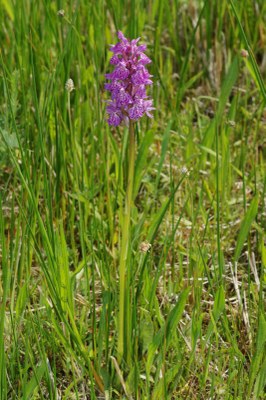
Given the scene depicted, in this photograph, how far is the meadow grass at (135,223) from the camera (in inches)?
71.8

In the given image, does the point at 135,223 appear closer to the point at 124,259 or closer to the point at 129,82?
the point at 124,259

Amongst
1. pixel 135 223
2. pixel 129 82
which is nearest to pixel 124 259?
pixel 129 82

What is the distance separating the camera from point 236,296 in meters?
2.18

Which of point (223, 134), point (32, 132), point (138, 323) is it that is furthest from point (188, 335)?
point (32, 132)

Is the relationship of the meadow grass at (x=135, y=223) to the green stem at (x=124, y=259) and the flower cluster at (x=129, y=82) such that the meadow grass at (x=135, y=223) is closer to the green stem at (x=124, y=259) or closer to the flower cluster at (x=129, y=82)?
the green stem at (x=124, y=259)

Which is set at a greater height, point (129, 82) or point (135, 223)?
point (129, 82)

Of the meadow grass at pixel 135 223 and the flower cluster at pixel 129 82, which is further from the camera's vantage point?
the meadow grass at pixel 135 223

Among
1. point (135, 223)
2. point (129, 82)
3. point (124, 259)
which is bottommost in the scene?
point (135, 223)

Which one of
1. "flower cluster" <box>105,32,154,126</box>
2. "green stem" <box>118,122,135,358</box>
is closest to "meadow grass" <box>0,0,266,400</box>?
"green stem" <box>118,122,135,358</box>

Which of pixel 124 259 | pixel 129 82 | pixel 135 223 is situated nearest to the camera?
pixel 129 82

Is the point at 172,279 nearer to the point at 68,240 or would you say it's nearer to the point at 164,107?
the point at 68,240

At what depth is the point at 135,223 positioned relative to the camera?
235cm

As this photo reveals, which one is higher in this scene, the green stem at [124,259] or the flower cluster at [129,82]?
the flower cluster at [129,82]

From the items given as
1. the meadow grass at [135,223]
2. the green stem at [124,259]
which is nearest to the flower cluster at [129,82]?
the green stem at [124,259]
